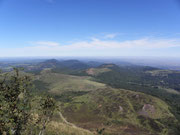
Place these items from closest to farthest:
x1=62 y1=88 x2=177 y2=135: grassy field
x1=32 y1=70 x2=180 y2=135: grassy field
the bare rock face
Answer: x1=32 y1=70 x2=180 y2=135: grassy field
x1=62 y1=88 x2=177 y2=135: grassy field
the bare rock face

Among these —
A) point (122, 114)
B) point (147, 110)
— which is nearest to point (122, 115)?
point (122, 114)

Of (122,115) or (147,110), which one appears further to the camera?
(147,110)

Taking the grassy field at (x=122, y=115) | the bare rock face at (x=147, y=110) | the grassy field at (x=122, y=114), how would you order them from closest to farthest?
the grassy field at (x=122, y=115), the grassy field at (x=122, y=114), the bare rock face at (x=147, y=110)

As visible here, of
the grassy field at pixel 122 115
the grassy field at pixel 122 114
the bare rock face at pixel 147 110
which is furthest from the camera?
the bare rock face at pixel 147 110

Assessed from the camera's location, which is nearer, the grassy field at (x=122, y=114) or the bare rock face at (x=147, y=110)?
the grassy field at (x=122, y=114)

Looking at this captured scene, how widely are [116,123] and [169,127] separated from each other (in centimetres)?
4857

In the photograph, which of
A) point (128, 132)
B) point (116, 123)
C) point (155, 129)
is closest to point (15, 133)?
point (128, 132)

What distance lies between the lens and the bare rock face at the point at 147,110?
135 m

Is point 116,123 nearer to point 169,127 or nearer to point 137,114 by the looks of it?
point 137,114

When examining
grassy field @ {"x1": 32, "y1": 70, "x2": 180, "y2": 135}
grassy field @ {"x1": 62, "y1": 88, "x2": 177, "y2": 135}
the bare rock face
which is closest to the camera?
grassy field @ {"x1": 32, "y1": 70, "x2": 180, "y2": 135}

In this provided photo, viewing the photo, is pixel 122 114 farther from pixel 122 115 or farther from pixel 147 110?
pixel 147 110

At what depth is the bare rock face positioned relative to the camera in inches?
5320

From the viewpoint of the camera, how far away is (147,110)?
461 ft

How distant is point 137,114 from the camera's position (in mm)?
136500
